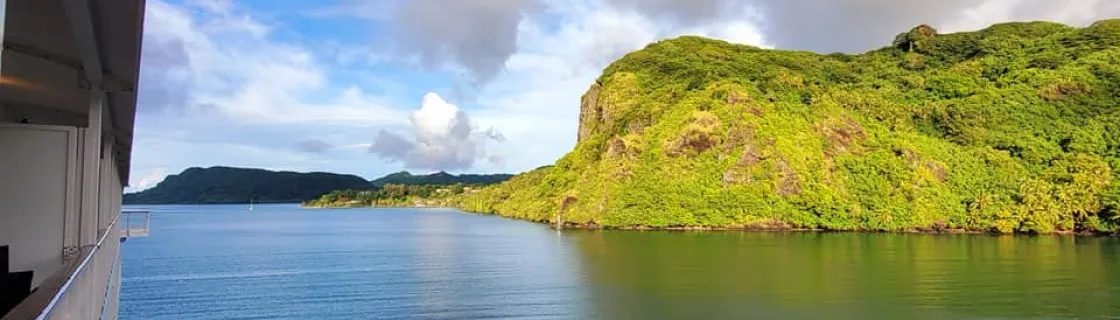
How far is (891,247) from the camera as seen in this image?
197 feet

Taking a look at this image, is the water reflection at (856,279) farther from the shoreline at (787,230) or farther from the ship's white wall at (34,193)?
the ship's white wall at (34,193)

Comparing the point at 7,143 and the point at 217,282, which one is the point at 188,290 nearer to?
the point at 217,282

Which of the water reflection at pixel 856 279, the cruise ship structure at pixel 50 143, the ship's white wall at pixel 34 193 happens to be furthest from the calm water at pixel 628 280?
the ship's white wall at pixel 34 193

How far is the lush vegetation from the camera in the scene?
267ft

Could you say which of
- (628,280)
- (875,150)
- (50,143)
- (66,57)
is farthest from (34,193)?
(875,150)

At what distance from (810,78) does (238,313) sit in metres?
109

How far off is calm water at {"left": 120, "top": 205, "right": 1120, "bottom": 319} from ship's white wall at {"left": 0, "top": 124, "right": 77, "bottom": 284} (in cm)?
2129

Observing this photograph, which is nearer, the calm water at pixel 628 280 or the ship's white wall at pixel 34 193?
the ship's white wall at pixel 34 193

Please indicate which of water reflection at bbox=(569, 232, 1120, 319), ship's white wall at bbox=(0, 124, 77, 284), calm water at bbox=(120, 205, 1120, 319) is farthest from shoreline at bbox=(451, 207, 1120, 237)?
ship's white wall at bbox=(0, 124, 77, 284)

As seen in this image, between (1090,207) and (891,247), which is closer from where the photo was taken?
(891,247)

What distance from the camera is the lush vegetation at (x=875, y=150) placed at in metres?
81.4

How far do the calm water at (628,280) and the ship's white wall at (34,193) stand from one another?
69.8ft

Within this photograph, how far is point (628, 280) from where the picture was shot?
130 ft

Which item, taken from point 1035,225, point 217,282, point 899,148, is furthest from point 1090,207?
point 217,282
